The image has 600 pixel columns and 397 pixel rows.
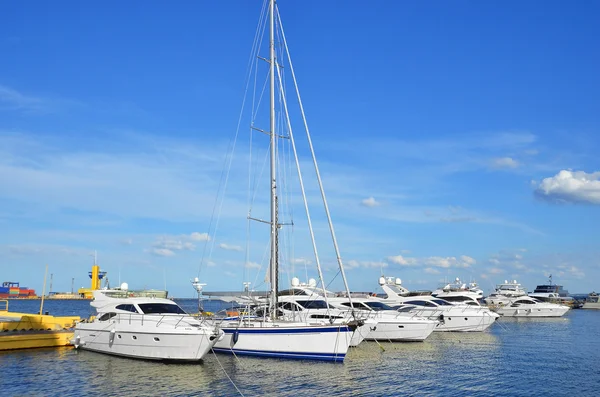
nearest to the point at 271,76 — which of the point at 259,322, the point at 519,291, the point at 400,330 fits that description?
the point at 259,322

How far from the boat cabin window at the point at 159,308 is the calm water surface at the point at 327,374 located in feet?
10.00

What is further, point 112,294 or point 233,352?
point 112,294

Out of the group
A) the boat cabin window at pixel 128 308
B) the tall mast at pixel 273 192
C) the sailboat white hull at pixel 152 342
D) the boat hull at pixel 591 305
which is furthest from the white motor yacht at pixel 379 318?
the boat hull at pixel 591 305

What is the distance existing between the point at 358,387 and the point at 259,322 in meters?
9.56

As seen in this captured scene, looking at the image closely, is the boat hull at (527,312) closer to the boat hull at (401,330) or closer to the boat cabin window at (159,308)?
the boat hull at (401,330)

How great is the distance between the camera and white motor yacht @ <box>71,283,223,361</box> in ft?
A: 91.1

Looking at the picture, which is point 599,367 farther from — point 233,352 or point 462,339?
point 233,352

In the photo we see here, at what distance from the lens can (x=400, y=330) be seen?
127 ft

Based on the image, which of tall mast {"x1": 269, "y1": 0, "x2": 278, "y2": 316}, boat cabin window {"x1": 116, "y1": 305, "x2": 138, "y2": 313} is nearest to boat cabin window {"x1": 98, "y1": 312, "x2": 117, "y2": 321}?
boat cabin window {"x1": 116, "y1": 305, "x2": 138, "y2": 313}

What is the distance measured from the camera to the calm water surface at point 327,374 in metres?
23.0

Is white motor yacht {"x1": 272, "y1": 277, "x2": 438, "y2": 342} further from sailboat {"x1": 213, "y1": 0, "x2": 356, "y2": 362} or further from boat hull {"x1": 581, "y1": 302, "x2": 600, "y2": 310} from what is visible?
boat hull {"x1": 581, "y1": 302, "x2": 600, "y2": 310}

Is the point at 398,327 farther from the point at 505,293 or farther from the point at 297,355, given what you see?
the point at 505,293

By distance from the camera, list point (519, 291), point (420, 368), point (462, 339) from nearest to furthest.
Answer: point (420, 368), point (462, 339), point (519, 291)

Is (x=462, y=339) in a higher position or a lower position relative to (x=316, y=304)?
lower
